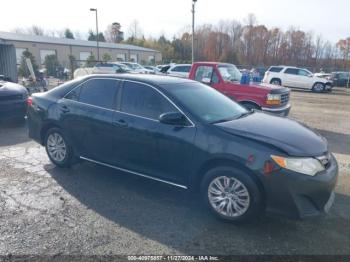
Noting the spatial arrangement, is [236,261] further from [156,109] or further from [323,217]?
[156,109]

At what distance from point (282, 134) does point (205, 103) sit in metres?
1.15

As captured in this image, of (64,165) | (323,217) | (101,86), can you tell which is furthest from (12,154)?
(323,217)

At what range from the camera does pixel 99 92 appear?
15.3ft

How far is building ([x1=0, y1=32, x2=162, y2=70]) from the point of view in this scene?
43144 mm

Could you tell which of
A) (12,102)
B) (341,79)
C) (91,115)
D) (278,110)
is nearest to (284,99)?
(278,110)

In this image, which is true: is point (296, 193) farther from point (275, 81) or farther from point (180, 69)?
point (275, 81)

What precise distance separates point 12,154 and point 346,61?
61.7 meters

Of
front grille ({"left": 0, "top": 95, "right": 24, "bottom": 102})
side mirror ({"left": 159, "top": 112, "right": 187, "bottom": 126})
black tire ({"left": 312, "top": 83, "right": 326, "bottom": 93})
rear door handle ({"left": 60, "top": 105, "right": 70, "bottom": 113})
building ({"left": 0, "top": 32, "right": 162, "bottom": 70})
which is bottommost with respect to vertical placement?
black tire ({"left": 312, "top": 83, "right": 326, "bottom": 93})

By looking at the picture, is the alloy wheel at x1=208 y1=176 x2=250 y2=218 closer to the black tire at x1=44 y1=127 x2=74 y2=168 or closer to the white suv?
the black tire at x1=44 y1=127 x2=74 y2=168

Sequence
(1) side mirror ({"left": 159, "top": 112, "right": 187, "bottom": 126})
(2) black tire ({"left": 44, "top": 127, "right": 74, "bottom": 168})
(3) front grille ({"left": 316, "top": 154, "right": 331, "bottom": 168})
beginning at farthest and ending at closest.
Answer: (2) black tire ({"left": 44, "top": 127, "right": 74, "bottom": 168}) → (1) side mirror ({"left": 159, "top": 112, "right": 187, "bottom": 126}) → (3) front grille ({"left": 316, "top": 154, "right": 331, "bottom": 168})

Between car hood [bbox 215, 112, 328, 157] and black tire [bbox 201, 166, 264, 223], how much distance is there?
17.4 inches

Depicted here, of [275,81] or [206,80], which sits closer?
[206,80]

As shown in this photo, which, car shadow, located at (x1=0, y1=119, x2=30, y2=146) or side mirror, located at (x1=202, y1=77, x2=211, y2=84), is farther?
side mirror, located at (x1=202, y1=77, x2=211, y2=84)

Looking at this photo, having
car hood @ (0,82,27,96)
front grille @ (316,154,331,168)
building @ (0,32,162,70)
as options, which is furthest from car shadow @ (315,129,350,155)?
building @ (0,32,162,70)
